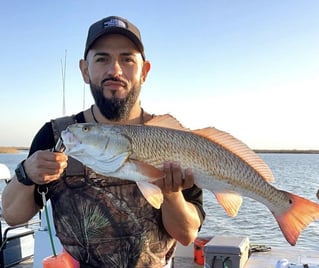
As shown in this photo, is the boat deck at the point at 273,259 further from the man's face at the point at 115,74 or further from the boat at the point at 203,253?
the man's face at the point at 115,74

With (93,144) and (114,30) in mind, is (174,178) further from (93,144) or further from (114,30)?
(114,30)

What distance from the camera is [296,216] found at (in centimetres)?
282

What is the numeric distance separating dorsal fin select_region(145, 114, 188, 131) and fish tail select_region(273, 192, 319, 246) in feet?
2.66

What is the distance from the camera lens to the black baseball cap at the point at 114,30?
2.97 meters

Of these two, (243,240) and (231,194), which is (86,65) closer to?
(231,194)

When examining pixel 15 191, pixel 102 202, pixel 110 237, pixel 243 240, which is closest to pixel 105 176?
pixel 102 202

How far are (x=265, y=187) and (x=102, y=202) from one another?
1.02m

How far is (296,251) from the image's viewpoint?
711 cm

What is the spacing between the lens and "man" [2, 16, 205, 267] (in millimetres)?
2871

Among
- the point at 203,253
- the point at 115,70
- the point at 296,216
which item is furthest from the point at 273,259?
the point at 115,70

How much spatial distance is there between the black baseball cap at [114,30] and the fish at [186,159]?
0.57m

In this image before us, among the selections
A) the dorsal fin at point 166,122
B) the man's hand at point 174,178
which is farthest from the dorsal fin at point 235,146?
the man's hand at point 174,178

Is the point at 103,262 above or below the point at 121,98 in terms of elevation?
below

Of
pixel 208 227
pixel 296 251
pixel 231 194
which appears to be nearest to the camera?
pixel 231 194
